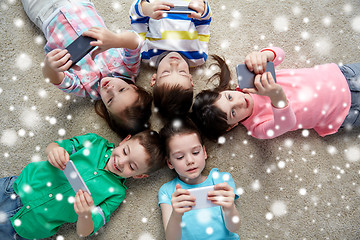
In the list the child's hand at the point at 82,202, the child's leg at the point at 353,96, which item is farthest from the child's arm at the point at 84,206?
the child's leg at the point at 353,96

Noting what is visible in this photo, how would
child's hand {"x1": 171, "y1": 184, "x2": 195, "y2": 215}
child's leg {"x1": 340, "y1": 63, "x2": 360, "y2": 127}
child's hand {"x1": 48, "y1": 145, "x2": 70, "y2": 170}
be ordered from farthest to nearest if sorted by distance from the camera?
1. child's leg {"x1": 340, "y1": 63, "x2": 360, "y2": 127}
2. child's hand {"x1": 48, "y1": 145, "x2": 70, "y2": 170}
3. child's hand {"x1": 171, "y1": 184, "x2": 195, "y2": 215}

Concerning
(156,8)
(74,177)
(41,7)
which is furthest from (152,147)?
(41,7)

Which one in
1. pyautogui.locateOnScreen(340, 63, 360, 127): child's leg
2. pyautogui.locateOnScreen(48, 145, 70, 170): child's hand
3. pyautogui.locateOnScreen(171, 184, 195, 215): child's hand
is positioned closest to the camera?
pyautogui.locateOnScreen(171, 184, 195, 215): child's hand

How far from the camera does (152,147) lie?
1.06 m

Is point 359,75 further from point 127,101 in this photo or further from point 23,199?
point 23,199

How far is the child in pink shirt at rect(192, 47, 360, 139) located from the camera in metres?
1.07

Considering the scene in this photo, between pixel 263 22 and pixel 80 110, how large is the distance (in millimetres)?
909

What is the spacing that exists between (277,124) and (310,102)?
0.18 m

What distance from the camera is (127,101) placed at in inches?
41.3

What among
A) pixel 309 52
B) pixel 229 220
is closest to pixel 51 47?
pixel 229 220

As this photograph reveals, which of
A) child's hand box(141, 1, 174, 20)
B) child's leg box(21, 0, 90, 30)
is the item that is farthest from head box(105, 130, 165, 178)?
child's leg box(21, 0, 90, 30)

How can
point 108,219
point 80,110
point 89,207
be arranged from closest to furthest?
point 89,207
point 108,219
point 80,110

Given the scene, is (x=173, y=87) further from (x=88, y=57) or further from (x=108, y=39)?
(x=88, y=57)

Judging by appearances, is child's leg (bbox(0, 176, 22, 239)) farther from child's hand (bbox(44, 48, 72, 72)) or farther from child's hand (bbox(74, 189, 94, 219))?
child's hand (bbox(44, 48, 72, 72))
